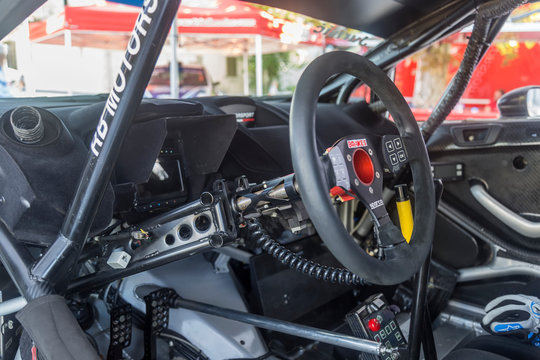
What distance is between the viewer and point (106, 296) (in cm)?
175

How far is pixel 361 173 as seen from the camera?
39.3 inches

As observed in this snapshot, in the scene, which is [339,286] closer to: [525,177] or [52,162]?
[525,177]

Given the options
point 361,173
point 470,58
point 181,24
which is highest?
point 181,24

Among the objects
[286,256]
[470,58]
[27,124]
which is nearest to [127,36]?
[470,58]

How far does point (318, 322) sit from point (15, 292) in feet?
3.89

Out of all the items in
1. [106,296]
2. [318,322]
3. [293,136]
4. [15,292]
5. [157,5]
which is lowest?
[318,322]

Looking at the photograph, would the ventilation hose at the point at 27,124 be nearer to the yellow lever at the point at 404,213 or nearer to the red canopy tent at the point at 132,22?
the yellow lever at the point at 404,213

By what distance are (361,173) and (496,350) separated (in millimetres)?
854

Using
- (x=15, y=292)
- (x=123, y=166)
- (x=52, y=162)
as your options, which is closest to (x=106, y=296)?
(x=15, y=292)

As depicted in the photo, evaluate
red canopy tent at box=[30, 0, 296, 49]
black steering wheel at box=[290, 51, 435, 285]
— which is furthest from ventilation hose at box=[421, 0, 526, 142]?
red canopy tent at box=[30, 0, 296, 49]

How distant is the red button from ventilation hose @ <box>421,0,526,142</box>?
931 millimetres

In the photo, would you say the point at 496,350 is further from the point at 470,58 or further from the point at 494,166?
the point at 470,58

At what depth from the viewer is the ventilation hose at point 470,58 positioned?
1650mm

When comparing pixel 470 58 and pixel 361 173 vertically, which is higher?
pixel 470 58
